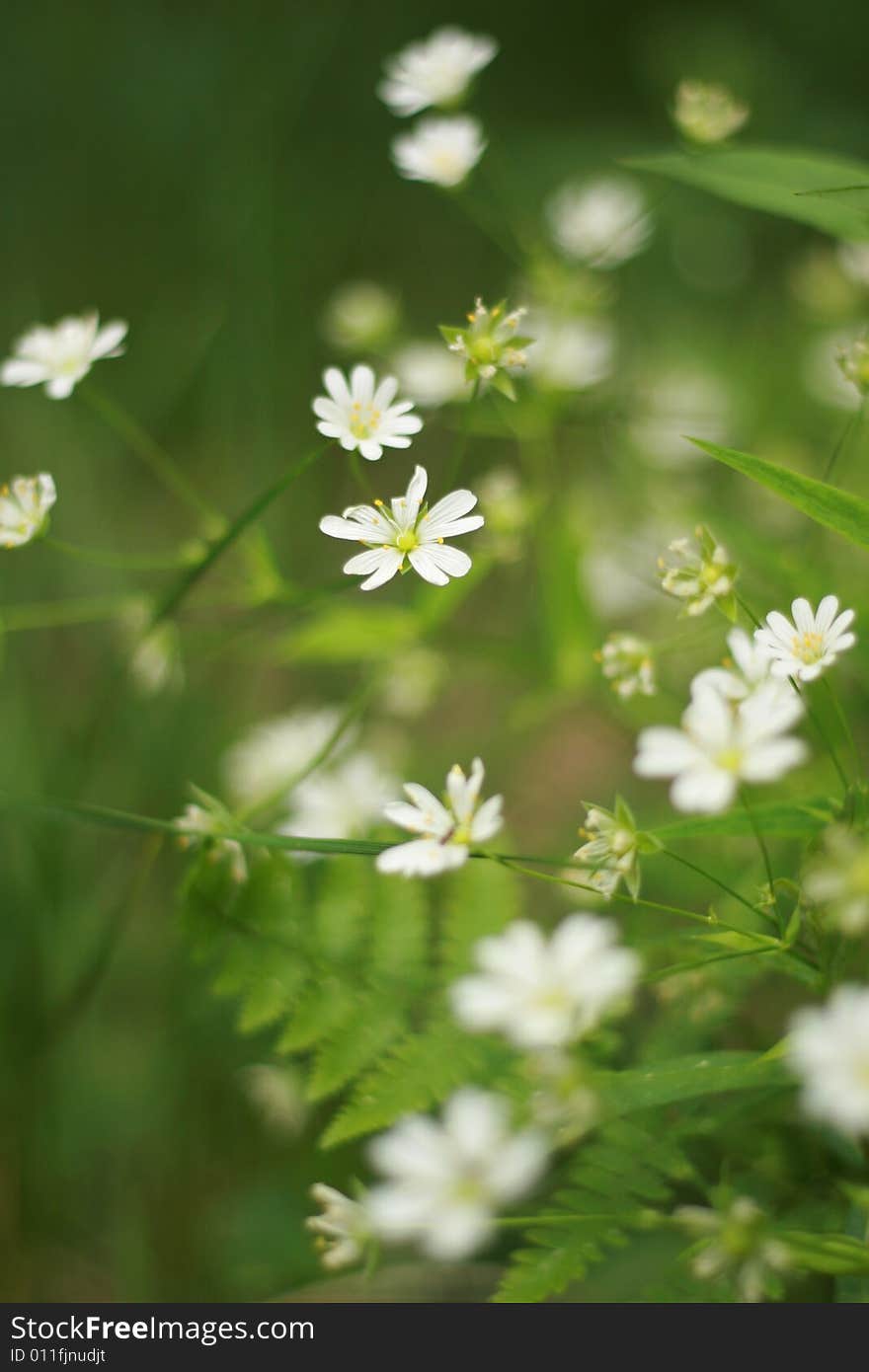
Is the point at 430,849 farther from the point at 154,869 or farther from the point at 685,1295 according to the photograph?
the point at 154,869

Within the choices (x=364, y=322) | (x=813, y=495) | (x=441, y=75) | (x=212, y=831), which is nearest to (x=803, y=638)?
(x=813, y=495)

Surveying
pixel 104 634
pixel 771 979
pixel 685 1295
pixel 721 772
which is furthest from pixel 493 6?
pixel 685 1295

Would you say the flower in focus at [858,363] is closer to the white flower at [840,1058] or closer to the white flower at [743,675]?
the white flower at [743,675]

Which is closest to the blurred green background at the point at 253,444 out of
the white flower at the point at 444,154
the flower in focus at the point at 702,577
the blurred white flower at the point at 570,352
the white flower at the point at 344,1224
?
the blurred white flower at the point at 570,352

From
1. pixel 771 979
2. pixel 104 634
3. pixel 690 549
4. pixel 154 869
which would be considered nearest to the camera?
pixel 690 549

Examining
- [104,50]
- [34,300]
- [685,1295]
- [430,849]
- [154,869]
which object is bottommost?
[685,1295]

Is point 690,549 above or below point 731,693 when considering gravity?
above
